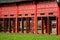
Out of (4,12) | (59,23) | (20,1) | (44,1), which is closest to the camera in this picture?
(59,23)

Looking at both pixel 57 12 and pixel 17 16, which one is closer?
pixel 57 12

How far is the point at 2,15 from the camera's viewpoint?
33375 millimetres

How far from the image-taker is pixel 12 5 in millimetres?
Result: 31672

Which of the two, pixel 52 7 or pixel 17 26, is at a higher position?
pixel 52 7

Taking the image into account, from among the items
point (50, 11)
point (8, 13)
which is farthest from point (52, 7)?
point (8, 13)

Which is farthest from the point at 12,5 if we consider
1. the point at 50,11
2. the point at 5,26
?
the point at 50,11

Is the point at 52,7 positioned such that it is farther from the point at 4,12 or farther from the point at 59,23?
the point at 4,12

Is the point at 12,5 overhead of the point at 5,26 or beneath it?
overhead

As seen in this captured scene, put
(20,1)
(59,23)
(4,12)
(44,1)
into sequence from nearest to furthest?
(59,23) < (44,1) < (20,1) < (4,12)

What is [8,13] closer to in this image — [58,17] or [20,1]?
[20,1]

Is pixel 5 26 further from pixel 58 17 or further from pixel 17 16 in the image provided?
pixel 58 17

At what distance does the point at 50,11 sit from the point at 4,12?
28.0ft

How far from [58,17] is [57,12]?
619 mm

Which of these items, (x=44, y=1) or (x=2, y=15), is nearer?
(x=44, y=1)
